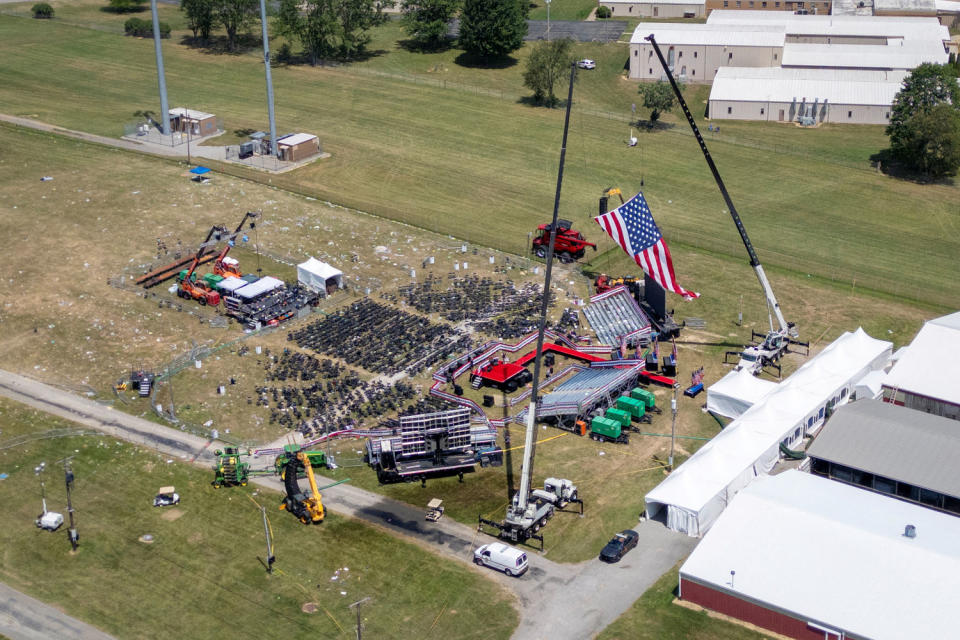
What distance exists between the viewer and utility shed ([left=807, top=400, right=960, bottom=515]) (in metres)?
54.3

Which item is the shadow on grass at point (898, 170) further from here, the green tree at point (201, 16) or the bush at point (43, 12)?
the bush at point (43, 12)

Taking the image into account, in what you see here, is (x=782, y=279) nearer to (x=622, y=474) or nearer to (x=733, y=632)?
(x=622, y=474)

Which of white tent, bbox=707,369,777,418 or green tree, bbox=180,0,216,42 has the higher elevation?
green tree, bbox=180,0,216,42

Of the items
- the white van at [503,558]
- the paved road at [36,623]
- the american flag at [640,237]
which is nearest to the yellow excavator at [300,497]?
the white van at [503,558]

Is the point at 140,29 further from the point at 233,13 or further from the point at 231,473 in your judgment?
the point at 231,473

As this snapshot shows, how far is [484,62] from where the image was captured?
13700cm

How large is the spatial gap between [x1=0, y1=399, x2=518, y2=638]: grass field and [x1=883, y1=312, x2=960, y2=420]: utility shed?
28.7 meters

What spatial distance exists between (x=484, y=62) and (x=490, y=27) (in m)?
5.35

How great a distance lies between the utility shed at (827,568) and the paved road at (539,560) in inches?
117

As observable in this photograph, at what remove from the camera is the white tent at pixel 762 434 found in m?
53.6

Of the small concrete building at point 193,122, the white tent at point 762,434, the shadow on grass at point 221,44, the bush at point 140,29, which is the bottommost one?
the white tent at point 762,434

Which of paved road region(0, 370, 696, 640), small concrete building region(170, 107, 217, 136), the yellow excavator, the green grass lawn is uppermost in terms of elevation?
small concrete building region(170, 107, 217, 136)

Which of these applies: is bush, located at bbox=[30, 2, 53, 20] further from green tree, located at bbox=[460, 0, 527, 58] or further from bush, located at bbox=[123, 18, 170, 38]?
green tree, located at bbox=[460, 0, 527, 58]

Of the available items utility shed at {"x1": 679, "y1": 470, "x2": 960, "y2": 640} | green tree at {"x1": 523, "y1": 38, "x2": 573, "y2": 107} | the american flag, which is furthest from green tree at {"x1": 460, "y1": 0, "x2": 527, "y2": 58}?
utility shed at {"x1": 679, "y1": 470, "x2": 960, "y2": 640}
